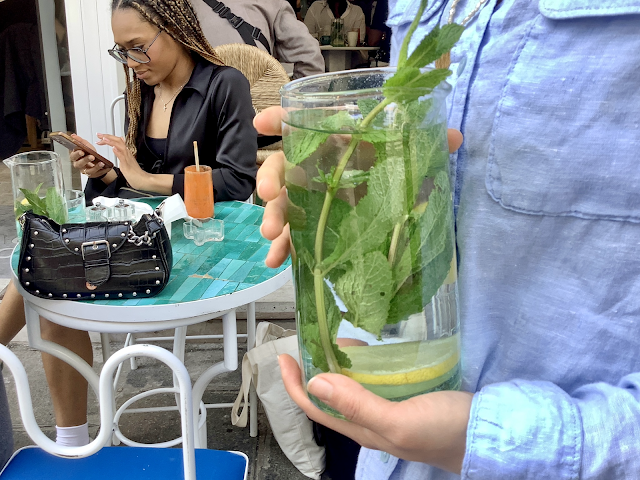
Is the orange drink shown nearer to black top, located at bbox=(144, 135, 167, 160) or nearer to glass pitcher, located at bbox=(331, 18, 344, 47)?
black top, located at bbox=(144, 135, 167, 160)

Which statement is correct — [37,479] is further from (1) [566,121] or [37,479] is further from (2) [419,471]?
(1) [566,121]

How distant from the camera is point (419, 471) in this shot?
2.30ft

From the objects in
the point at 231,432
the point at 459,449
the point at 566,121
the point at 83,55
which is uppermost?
the point at 83,55

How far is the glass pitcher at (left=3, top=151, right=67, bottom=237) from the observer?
1666 millimetres

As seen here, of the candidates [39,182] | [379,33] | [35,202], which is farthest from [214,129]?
[379,33]

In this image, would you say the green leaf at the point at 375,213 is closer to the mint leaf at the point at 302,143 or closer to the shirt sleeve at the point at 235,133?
the mint leaf at the point at 302,143

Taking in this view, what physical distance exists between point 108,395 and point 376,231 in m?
0.74

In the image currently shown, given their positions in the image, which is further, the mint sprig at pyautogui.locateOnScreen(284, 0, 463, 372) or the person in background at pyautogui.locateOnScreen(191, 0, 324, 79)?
the person in background at pyautogui.locateOnScreen(191, 0, 324, 79)

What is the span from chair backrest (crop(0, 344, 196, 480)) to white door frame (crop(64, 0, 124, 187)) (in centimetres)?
240

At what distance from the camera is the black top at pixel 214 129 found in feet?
7.41

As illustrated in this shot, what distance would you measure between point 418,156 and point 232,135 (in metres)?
1.84

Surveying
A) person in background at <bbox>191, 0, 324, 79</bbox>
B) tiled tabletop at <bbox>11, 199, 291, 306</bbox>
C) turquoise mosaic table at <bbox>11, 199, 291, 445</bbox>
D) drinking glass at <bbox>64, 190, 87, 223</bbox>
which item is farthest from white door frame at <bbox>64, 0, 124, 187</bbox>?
turquoise mosaic table at <bbox>11, 199, 291, 445</bbox>

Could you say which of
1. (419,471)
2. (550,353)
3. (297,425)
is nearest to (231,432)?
(297,425)

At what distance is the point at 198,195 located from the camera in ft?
6.03
